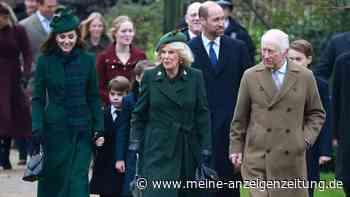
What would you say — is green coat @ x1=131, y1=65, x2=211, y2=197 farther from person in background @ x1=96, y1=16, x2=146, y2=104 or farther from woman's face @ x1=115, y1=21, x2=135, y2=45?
woman's face @ x1=115, y1=21, x2=135, y2=45

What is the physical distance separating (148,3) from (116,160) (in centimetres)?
1261

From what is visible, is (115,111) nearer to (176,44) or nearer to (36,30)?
(176,44)

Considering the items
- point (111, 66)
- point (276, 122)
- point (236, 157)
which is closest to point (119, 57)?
point (111, 66)

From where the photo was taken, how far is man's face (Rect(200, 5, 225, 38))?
14266 mm

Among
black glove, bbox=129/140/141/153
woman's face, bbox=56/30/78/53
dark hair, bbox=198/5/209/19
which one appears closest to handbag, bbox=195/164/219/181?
black glove, bbox=129/140/141/153

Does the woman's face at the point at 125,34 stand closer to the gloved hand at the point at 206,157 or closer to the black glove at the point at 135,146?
the black glove at the point at 135,146

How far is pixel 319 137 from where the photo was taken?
13594mm

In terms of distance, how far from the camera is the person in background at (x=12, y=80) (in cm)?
1838

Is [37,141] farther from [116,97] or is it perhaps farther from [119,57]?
[119,57]

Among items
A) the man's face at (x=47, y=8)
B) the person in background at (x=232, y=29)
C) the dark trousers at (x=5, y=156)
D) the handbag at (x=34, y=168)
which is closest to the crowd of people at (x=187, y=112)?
the handbag at (x=34, y=168)

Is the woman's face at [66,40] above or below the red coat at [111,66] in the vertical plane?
above

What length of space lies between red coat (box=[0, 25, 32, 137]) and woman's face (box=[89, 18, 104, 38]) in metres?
0.96

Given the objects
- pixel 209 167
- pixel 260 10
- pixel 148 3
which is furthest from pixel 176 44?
pixel 148 3

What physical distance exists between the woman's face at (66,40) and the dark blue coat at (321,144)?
2.48 meters
